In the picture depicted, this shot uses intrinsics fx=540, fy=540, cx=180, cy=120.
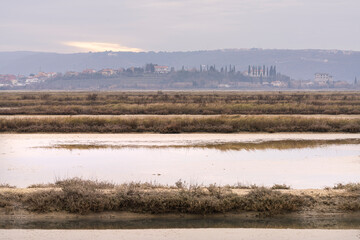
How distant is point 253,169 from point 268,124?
1406 cm

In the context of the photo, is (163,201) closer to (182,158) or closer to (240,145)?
(182,158)

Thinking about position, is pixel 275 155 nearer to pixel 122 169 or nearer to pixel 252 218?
pixel 122 169

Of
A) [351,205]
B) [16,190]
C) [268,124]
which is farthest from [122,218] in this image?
[268,124]

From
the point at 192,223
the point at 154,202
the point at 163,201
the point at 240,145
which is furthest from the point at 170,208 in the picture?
the point at 240,145

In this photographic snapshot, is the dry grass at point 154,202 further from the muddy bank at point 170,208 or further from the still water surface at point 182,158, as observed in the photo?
the still water surface at point 182,158

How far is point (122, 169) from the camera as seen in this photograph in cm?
1650

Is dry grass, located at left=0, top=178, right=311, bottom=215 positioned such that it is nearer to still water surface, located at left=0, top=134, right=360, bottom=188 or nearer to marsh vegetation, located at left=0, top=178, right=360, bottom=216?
marsh vegetation, located at left=0, top=178, right=360, bottom=216

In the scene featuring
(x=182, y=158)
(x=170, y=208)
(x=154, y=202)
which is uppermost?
(x=154, y=202)
